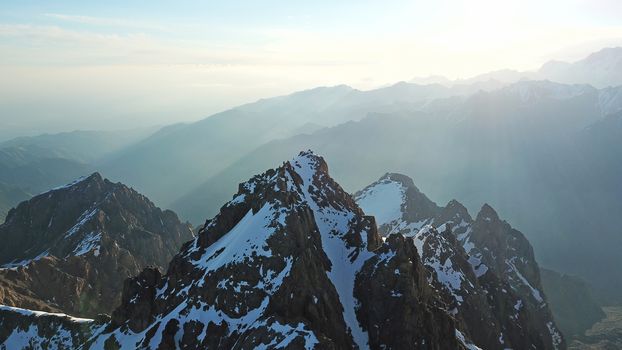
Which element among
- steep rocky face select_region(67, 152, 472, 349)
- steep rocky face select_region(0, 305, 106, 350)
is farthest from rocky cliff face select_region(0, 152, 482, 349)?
steep rocky face select_region(0, 305, 106, 350)

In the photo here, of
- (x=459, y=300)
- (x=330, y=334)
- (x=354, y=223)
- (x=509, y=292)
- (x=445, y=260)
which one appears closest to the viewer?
(x=330, y=334)

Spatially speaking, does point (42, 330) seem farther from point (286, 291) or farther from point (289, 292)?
point (289, 292)

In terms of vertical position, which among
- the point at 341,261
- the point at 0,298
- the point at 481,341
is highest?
the point at 341,261

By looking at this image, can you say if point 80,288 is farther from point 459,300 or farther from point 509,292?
point 509,292

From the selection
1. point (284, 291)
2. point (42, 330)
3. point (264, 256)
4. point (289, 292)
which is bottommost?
point (42, 330)

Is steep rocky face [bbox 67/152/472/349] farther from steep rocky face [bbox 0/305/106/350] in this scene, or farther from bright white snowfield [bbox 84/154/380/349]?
steep rocky face [bbox 0/305/106/350]

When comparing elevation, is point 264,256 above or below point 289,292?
above

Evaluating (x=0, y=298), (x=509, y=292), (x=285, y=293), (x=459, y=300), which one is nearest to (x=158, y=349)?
(x=285, y=293)

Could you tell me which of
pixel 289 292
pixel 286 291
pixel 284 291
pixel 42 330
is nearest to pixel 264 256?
pixel 284 291
